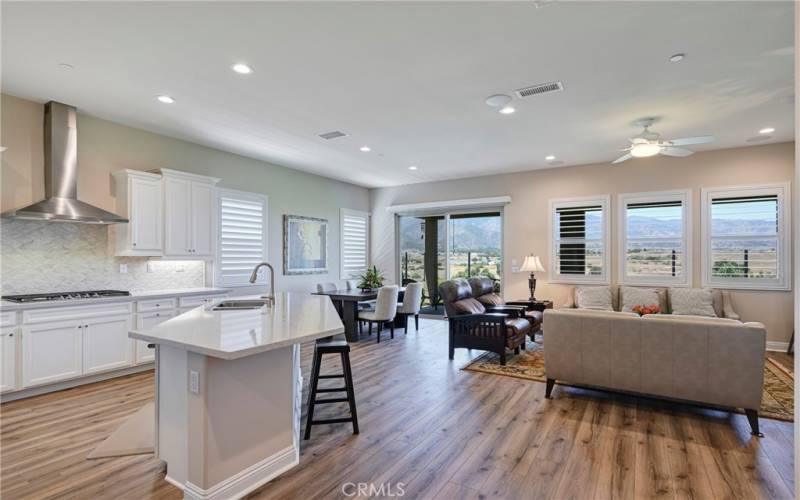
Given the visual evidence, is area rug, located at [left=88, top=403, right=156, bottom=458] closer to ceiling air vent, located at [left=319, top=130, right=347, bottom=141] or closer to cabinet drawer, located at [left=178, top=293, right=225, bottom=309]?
cabinet drawer, located at [left=178, top=293, right=225, bottom=309]

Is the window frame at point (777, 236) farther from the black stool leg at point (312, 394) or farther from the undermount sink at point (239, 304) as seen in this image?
the undermount sink at point (239, 304)

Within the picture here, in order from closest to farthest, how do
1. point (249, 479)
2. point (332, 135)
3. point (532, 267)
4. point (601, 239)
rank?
point (249, 479)
point (332, 135)
point (601, 239)
point (532, 267)

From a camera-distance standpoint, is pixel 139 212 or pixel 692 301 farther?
pixel 692 301

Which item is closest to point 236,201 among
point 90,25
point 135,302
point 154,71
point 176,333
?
point 135,302

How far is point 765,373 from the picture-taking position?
4.61m

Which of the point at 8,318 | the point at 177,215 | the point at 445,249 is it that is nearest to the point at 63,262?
the point at 8,318

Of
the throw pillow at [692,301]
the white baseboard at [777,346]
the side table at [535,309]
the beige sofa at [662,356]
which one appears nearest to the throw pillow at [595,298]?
the side table at [535,309]

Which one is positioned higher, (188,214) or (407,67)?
(407,67)

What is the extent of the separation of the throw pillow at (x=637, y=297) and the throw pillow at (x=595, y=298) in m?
0.22

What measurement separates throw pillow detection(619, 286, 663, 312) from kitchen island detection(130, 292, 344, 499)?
17.5 ft

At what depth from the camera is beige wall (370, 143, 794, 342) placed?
5.70 meters

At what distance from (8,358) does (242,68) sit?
3343 mm

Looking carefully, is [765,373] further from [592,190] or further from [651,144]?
[592,190]

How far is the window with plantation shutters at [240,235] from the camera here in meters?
5.90
